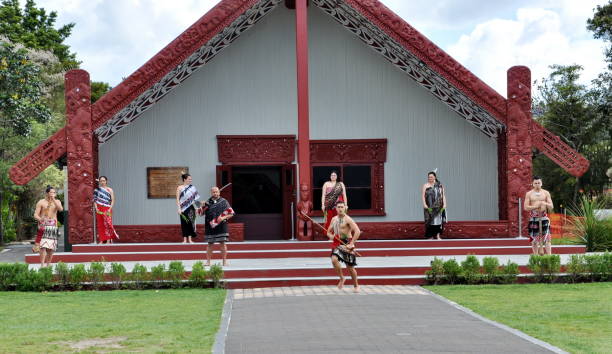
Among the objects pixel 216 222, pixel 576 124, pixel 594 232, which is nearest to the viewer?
pixel 216 222

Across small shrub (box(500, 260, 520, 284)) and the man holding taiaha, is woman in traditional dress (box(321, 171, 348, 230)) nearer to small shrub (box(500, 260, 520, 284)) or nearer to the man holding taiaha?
the man holding taiaha

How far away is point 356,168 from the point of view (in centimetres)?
1912

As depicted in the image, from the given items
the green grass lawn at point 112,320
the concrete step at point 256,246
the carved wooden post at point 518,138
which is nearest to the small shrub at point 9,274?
the green grass lawn at point 112,320

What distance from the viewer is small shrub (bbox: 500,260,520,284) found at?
12.4 m

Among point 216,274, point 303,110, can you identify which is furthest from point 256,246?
point 216,274

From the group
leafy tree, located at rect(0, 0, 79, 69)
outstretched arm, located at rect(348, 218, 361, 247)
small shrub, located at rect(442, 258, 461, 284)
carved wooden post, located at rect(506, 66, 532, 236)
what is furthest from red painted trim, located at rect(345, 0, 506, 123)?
leafy tree, located at rect(0, 0, 79, 69)

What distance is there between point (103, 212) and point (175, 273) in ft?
15.6

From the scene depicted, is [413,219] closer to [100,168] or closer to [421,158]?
[421,158]

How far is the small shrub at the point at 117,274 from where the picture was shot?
1216cm

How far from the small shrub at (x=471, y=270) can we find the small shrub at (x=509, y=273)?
1.32 feet

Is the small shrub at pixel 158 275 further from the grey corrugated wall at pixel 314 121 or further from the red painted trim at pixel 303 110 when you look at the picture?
the grey corrugated wall at pixel 314 121

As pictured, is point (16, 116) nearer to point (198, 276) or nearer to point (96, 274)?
point (96, 274)

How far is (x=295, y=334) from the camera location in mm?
7898

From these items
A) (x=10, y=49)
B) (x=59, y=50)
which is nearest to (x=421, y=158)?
(x=10, y=49)
